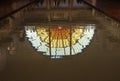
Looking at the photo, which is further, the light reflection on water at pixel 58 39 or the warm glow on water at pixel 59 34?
the warm glow on water at pixel 59 34

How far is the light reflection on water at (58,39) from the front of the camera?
15.7 ft

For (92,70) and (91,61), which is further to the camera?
(91,61)

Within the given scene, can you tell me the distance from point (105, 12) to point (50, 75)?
4.71 metres

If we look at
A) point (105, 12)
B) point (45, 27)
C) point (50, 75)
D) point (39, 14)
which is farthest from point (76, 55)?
point (39, 14)

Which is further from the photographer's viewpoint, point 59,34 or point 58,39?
point 58,39

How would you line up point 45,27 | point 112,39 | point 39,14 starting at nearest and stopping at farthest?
point 112,39
point 45,27
point 39,14

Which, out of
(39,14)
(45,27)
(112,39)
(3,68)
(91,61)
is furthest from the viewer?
(39,14)

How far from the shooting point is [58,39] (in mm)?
6027

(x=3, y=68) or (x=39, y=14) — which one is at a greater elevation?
(x=39, y=14)

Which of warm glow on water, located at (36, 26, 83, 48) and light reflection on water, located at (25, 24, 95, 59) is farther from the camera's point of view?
warm glow on water, located at (36, 26, 83, 48)

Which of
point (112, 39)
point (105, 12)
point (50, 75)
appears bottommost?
point (50, 75)

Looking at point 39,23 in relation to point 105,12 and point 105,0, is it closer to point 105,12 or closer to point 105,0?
point 105,12

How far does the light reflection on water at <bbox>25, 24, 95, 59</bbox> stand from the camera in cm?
478

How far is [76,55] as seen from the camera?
444 cm
